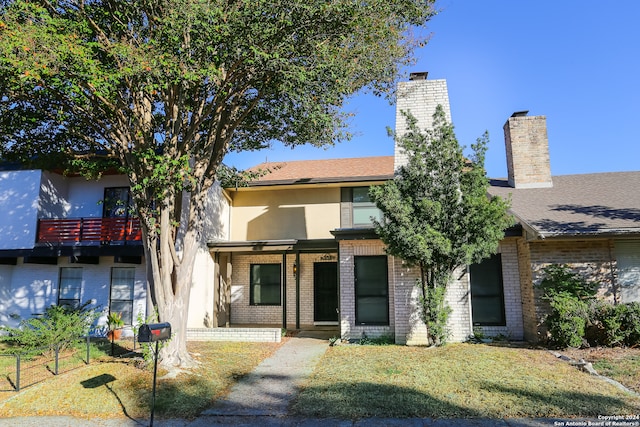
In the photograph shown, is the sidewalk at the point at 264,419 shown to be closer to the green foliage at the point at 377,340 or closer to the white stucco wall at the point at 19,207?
the green foliage at the point at 377,340

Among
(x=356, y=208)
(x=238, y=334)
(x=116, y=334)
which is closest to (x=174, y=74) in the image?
(x=238, y=334)

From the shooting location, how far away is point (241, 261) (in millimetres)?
16766

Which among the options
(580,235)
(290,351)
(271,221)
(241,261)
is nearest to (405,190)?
(580,235)

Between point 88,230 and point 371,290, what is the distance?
913 centimetres

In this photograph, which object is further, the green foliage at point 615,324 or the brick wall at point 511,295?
the brick wall at point 511,295

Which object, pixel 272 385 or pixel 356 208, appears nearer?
pixel 272 385

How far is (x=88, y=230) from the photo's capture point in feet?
44.5

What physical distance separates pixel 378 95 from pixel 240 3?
463 cm

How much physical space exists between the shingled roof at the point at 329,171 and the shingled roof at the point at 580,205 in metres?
4.31

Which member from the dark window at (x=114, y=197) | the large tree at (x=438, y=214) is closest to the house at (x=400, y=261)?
the large tree at (x=438, y=214)

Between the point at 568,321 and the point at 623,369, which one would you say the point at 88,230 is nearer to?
the point at 568,321

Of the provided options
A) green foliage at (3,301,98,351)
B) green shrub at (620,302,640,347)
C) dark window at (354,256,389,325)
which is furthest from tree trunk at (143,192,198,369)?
green shrub at (620,302,640,347)

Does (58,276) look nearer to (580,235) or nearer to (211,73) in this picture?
(211,73)

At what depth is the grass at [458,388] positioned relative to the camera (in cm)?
600
